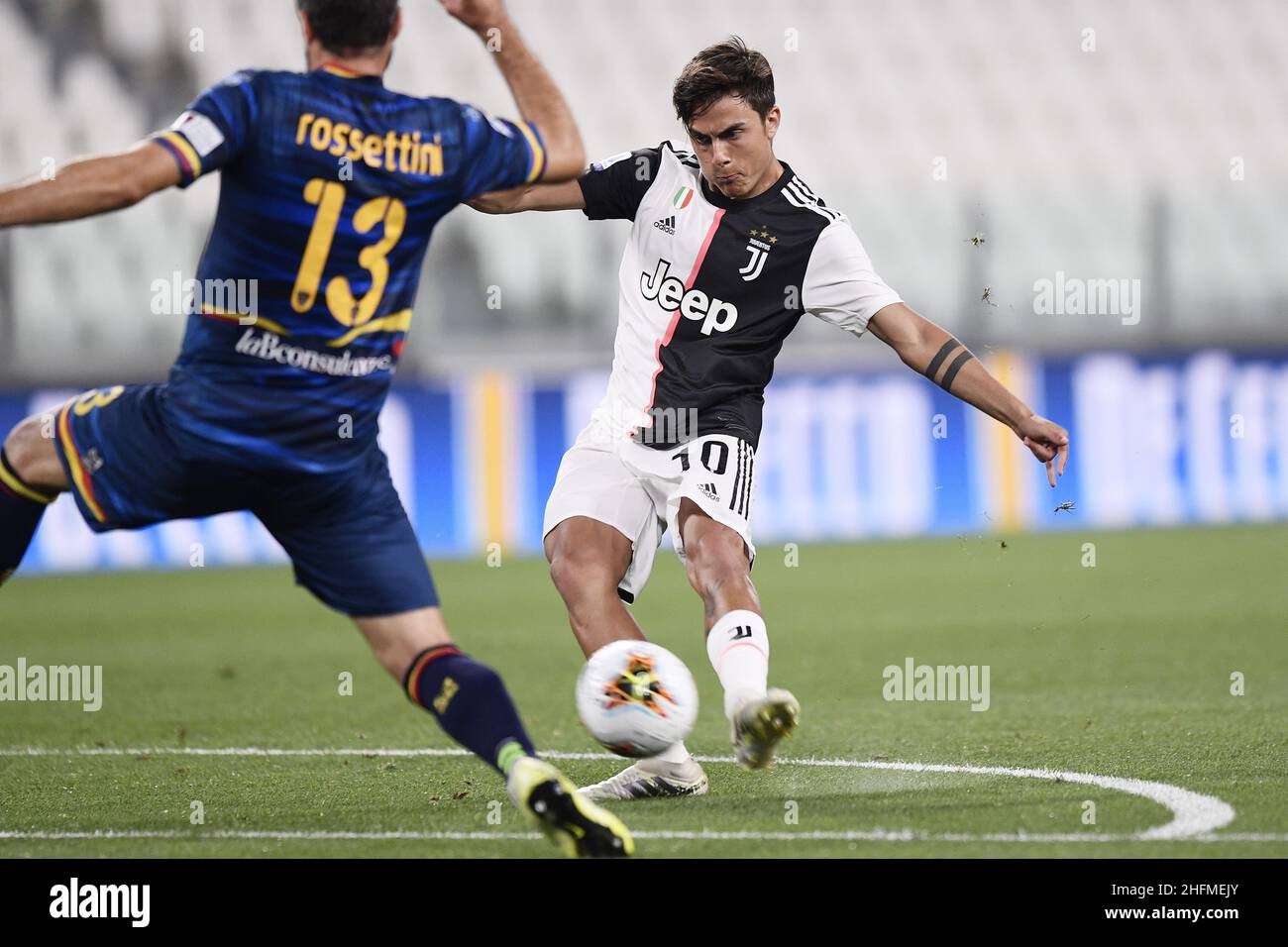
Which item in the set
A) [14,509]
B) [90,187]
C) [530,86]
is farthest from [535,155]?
[14,509]

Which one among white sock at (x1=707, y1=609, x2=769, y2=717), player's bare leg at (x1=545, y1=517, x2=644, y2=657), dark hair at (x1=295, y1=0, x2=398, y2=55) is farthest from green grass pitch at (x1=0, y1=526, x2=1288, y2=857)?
dark hair at (x1=295, y1=0, x2=398, y2=55)

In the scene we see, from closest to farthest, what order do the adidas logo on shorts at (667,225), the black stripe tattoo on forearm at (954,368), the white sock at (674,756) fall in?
the black stripe tattoo on forearm at (954,368)
the white sock at (674,756)
the adidas logo on shorts at (667,225)

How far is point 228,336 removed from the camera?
4.04 meters

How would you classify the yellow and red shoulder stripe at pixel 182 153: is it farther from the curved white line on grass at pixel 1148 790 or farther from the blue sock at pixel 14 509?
the curved white line on grass at pixel 1148 790

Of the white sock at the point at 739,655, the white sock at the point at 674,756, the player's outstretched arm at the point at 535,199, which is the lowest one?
the white sock at the point at 674,756

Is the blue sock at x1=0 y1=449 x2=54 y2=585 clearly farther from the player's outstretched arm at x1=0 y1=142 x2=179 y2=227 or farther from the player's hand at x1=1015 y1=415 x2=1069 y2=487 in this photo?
the player's hand at x1=1015 y1=415 x2=1069 y2=487

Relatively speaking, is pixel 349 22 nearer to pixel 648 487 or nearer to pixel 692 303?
pixel 692 303

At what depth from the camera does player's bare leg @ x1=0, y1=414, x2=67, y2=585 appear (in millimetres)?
4242

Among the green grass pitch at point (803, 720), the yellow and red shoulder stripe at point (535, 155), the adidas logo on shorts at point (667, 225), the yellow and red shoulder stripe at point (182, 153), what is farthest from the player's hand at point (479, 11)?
the green grass pitch at point (803, 720)

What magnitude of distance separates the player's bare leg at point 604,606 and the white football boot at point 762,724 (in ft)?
2.08

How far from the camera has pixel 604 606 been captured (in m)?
5.16

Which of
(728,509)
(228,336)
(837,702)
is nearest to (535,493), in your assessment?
(837,702)

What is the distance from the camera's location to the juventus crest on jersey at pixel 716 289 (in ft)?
17.6

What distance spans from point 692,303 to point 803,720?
241 cm
